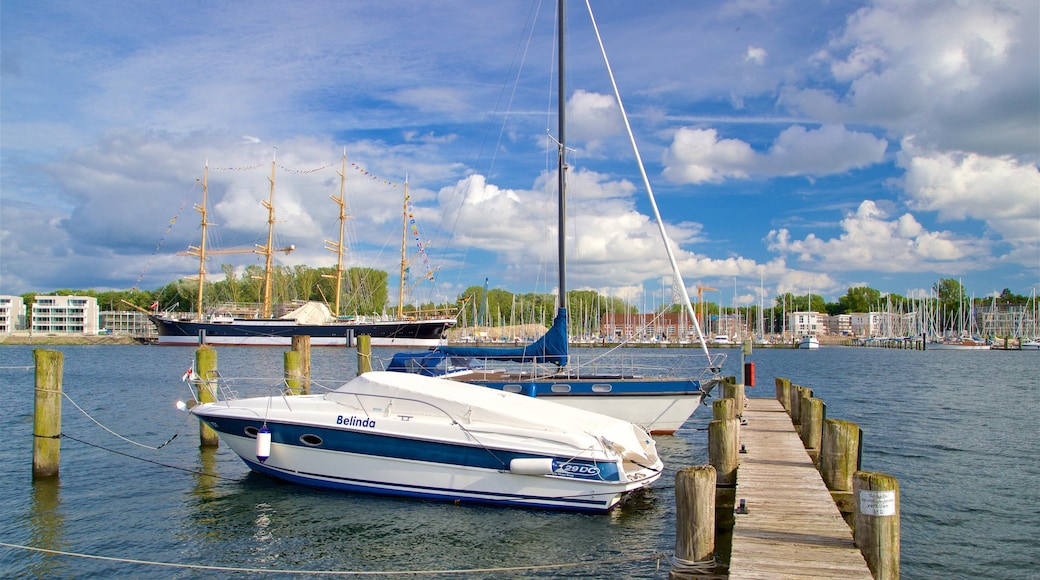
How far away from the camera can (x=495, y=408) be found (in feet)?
44.3

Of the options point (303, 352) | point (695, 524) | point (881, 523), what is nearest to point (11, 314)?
point (303, 352)

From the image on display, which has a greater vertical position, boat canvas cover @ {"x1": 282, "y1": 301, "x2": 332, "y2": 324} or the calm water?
boat canvas cover @ {"x1": 282, "y1": 301, "x2": 332, "y2": 324}

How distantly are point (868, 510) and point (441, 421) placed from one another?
780 cm

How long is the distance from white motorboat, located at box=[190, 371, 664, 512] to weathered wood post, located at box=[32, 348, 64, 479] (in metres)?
3.08

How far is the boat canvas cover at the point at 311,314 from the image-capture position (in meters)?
92.7

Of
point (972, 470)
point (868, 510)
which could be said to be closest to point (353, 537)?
point (868, 510)

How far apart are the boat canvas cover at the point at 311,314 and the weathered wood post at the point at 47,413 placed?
3084 inches

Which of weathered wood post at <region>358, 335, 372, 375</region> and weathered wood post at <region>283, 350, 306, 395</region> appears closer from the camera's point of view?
weathered wood post at <region>283, 350, 306, 395</region>

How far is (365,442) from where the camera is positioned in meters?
13.8

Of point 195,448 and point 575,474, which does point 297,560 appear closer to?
point 575,474

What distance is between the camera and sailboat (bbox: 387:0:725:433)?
19906 mm

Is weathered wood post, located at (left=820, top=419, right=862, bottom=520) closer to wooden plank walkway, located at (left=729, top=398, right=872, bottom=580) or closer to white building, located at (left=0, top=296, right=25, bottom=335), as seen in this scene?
wooden plank walkway, located at (left=729, top=398, right=872, bottom=580)

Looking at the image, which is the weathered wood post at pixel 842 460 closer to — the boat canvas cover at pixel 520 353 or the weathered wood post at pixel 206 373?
the boat canvas cover at pixel 520 353

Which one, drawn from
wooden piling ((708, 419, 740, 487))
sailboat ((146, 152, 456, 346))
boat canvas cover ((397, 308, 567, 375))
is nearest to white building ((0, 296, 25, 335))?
sailboat ((146, 152, 456, 346))
